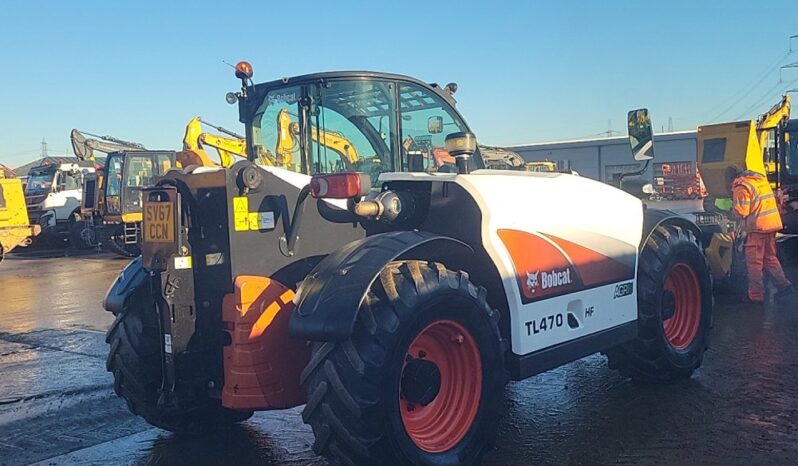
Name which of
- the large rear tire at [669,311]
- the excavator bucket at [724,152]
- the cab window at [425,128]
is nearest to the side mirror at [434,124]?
the cab window at [425,128]

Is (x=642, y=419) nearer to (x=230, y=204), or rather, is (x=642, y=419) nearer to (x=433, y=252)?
(x=433, y=252)

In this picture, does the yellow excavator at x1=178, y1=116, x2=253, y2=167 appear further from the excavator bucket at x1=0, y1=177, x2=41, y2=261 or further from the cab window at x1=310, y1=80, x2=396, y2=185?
the cab window at x1=310, y1=80, x2=396, y2=185

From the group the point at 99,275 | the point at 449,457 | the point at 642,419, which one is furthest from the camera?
the point at 99,275

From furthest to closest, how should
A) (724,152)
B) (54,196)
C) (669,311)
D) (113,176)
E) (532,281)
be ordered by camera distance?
(54,196), (113,176), (724,152), (669,311), (532,281)

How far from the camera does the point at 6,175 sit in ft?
64.0

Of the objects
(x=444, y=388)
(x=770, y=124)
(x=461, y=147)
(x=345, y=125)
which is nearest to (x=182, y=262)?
(x=345, y=125)

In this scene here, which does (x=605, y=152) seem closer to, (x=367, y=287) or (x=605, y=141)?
(x=605, y=141)

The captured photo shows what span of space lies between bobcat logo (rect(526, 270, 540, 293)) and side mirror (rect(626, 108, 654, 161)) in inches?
63.3

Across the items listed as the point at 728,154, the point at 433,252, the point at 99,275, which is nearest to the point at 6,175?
the point at 99,275

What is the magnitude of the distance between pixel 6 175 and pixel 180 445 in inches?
704

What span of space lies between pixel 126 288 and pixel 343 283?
1695mm

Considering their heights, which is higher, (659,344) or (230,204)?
(230,204)

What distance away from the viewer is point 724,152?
41.0ft

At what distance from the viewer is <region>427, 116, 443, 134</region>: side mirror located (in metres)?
4.80
